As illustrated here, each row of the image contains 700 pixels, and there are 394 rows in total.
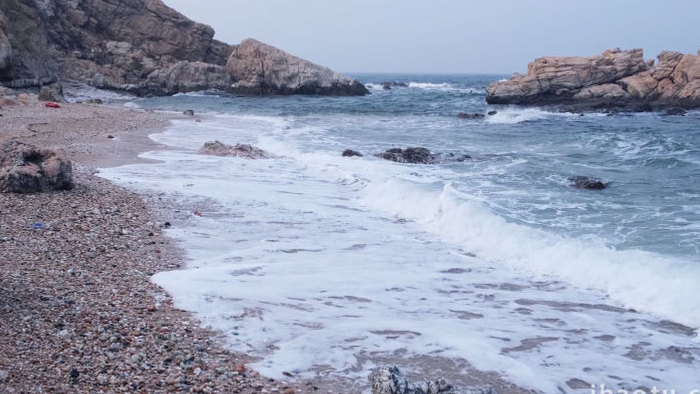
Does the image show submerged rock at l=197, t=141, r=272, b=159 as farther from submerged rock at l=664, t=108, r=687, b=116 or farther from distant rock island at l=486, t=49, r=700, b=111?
submerged rock at l=664, t=108, r=687, b=116

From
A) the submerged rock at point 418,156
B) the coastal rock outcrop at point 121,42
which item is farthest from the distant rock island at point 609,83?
the coastal rock outcrop at point 121,42

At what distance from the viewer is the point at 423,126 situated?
89.4 ft

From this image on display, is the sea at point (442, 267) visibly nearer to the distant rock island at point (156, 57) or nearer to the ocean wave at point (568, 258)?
the ocean wave at point (568, 258)

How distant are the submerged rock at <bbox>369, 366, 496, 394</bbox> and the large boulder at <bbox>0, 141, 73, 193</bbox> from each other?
20.9ft

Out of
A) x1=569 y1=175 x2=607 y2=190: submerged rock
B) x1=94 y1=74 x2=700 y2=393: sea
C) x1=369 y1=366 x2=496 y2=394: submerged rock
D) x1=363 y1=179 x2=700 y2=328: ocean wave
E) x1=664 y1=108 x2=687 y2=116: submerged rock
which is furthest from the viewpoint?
x1=664 y1=108 x2=687 y2=116: submerged rock

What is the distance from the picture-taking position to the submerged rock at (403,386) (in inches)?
152

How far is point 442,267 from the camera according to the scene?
727cm

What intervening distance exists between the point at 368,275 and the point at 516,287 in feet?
5.30

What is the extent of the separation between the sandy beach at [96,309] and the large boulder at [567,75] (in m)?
34.9

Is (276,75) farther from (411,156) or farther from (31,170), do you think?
(31,170)

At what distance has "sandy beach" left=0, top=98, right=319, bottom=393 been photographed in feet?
12.7

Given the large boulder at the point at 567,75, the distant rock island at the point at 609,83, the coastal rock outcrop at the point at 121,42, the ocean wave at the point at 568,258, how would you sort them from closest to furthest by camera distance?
the ocean wave at the point at 568,258
the distant rock island at the point at 609,83
the large boulder at the point at 567,75
the coastal rock outcrop at the point at 121,42

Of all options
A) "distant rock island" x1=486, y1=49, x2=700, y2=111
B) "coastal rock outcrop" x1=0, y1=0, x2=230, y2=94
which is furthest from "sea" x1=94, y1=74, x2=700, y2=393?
"coastal rock outcrop" x1=0, y1=0, x2=230, y2=94

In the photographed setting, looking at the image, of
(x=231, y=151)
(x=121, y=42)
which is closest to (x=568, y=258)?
(x=231, y=151)
